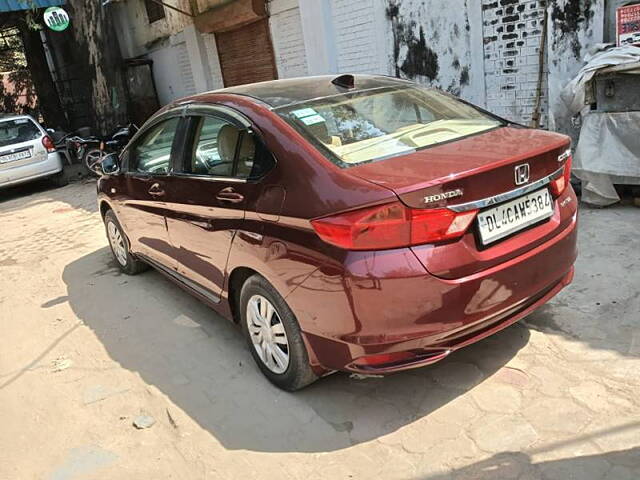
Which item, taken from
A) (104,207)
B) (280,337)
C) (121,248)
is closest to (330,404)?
(280,337)

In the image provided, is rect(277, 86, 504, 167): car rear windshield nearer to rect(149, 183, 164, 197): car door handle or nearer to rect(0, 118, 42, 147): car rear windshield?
rect(149, 183, 164, 197): car door handle

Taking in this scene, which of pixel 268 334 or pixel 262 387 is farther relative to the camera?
pixel 262 387

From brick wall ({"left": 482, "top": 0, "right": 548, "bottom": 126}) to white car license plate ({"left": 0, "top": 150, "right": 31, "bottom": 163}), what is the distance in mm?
8206

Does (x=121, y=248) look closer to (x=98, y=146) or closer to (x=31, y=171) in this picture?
(x=31, y=171)

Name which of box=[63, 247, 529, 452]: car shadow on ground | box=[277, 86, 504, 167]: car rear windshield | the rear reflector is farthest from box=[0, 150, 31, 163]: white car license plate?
the rear reflector

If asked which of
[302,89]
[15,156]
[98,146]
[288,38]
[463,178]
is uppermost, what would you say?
[288,38]

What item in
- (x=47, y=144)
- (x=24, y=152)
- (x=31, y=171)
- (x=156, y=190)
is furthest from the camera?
(x=47, y=144)

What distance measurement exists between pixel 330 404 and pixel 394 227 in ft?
3.70

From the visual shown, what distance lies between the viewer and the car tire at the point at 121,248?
521 cm

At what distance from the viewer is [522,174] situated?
2662 mm

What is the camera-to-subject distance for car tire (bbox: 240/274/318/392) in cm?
287

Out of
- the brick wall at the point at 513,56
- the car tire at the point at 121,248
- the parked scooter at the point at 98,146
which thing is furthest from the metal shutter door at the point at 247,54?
the car tire at the point at 121,248

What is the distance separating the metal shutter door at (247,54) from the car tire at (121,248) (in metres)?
5.99

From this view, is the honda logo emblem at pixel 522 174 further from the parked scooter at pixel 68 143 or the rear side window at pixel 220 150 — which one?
the parked scooter at pixel 68 143
